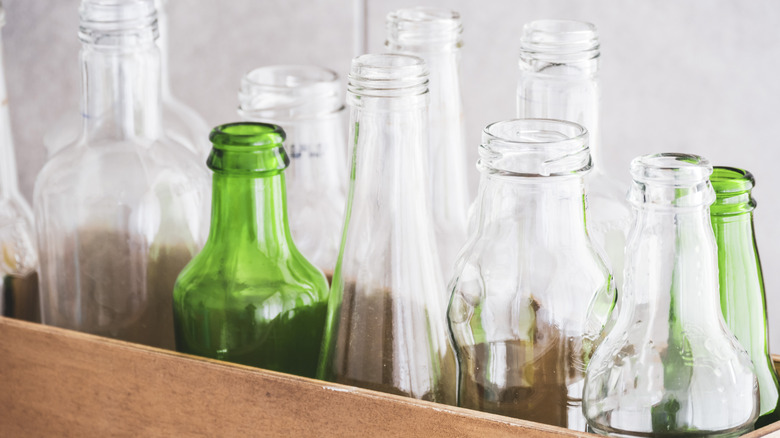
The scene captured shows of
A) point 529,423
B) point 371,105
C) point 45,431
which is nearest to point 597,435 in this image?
point 529,423

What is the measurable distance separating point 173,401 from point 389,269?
0.39 feet

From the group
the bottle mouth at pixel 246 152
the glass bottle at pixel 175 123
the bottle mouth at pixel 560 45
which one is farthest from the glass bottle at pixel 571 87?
the glass bottle at pixel 175 123

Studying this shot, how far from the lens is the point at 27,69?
2.94 feet

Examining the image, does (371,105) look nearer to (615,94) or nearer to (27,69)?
(615,94)

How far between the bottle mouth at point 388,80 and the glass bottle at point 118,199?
152 mm

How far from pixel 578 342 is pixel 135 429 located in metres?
0.21

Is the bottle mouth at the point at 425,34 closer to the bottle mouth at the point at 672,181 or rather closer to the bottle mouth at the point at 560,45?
the bottle mouth at the point at 560,45

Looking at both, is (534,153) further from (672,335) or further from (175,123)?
(175,123)

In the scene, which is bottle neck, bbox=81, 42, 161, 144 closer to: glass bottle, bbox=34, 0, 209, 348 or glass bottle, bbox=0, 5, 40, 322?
glass bottle, bbox=34, 0, 209, 348

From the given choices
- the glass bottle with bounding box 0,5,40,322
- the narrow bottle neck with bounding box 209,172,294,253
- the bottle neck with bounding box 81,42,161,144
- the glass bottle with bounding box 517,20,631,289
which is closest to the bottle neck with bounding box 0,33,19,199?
the glass bottle with bounding box 0,5,40,322

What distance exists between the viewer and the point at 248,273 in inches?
17.3

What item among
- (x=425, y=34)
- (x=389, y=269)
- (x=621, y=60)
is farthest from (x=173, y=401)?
(x=621, y=60)

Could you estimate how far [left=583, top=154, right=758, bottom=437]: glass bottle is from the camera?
1.12ft

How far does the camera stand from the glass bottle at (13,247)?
55 centimetres
